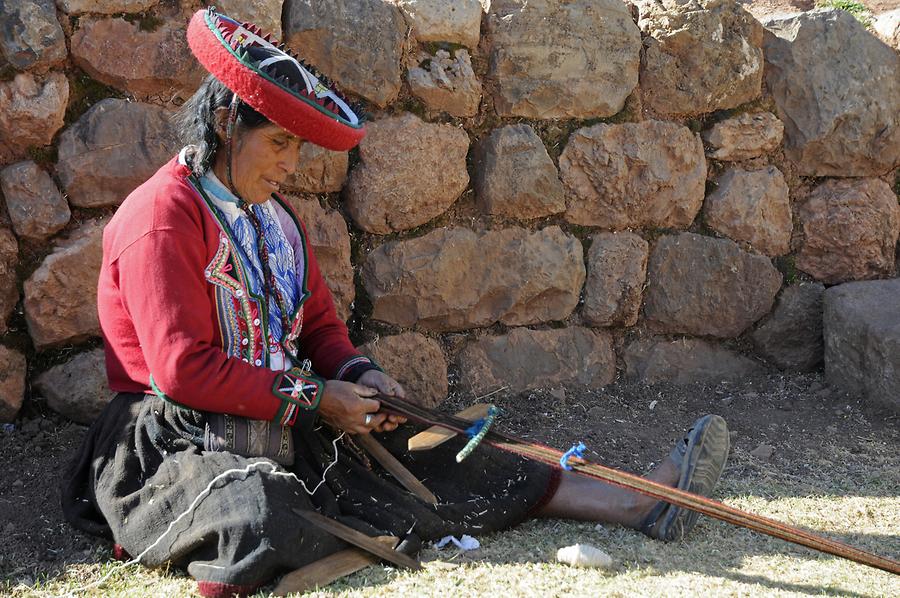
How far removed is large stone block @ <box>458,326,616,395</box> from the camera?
359cm

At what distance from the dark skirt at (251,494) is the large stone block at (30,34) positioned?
103cm

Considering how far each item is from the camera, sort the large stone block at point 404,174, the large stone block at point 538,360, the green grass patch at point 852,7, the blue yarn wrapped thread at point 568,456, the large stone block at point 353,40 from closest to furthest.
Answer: the blue yarn wrapped thread at point 568,456
the large stone block at point 353,40
the large stone block at point 404,174
the large stone block at point 538,360
the green grass patch at point 852,7

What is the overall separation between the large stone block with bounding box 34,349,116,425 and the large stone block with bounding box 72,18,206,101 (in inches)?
32.8

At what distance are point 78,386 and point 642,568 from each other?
1756mm

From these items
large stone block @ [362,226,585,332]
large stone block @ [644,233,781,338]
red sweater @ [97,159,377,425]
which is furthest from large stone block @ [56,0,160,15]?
large stone block @ [644,233,781,338]

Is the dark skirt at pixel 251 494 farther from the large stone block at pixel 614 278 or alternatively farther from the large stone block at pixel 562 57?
the large stone block at pixel 562 57

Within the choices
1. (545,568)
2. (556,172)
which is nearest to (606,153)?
(556,172)

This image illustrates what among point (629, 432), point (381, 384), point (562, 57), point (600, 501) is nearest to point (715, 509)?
point (600, 501)

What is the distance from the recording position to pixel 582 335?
12.3ft

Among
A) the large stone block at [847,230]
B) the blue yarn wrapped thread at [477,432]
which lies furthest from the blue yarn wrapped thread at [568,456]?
the large stone block at [847,230]

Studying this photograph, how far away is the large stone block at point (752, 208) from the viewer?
385 centimetres

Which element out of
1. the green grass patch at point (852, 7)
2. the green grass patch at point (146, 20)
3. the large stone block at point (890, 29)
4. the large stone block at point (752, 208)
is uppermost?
the green grass patch at point (852, 7)

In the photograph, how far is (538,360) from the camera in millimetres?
3660

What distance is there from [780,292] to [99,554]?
110 inches
